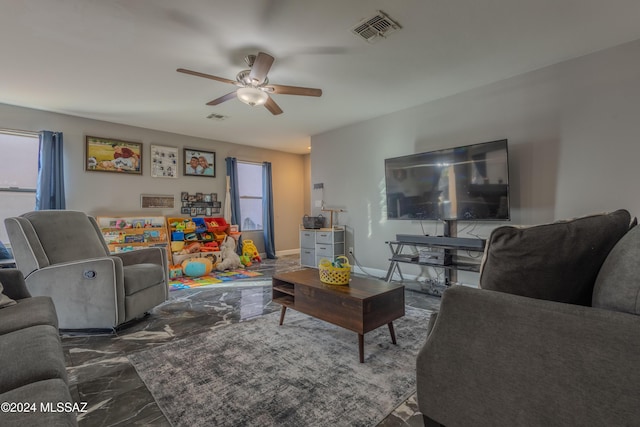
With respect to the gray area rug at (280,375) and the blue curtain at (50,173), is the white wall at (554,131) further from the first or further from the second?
the blue curtain at (50,173)

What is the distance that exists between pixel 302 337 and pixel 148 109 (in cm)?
367

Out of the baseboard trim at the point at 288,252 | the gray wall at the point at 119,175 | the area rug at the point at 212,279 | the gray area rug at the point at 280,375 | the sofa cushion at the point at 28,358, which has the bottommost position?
the gray area rug at the point at 280,375

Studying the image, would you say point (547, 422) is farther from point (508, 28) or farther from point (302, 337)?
point (508, 28)

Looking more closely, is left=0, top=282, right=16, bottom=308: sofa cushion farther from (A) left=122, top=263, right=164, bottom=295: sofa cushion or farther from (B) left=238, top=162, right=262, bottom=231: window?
(B) left=238, top=162, right=262, bottom=231: window

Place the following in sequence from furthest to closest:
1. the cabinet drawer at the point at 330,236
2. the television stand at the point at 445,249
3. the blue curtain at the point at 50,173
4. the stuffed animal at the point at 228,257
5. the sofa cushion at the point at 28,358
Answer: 1. the stuffed animal at the point at 228,257
2. the cabinet drawer at the point at 330,236
3. the blue curtain at the point at 50,173
4. the television stand at the point at 445,249
5. the sofa cushion at the point at 28,358

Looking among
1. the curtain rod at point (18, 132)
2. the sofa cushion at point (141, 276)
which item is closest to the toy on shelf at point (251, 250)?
the sofa cushion at point (141, 276)

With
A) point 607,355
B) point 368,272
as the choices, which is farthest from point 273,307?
point 607,355

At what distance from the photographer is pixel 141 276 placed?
2639mm

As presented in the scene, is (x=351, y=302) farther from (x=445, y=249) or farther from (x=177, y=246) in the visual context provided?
(x=177, y=246)

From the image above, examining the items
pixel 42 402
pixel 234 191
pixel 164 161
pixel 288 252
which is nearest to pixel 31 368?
pixel 42 402

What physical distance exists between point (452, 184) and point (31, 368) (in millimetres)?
3564

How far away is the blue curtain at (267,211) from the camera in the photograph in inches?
246

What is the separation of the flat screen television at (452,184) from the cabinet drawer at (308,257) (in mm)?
1619

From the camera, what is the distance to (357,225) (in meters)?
4.77
